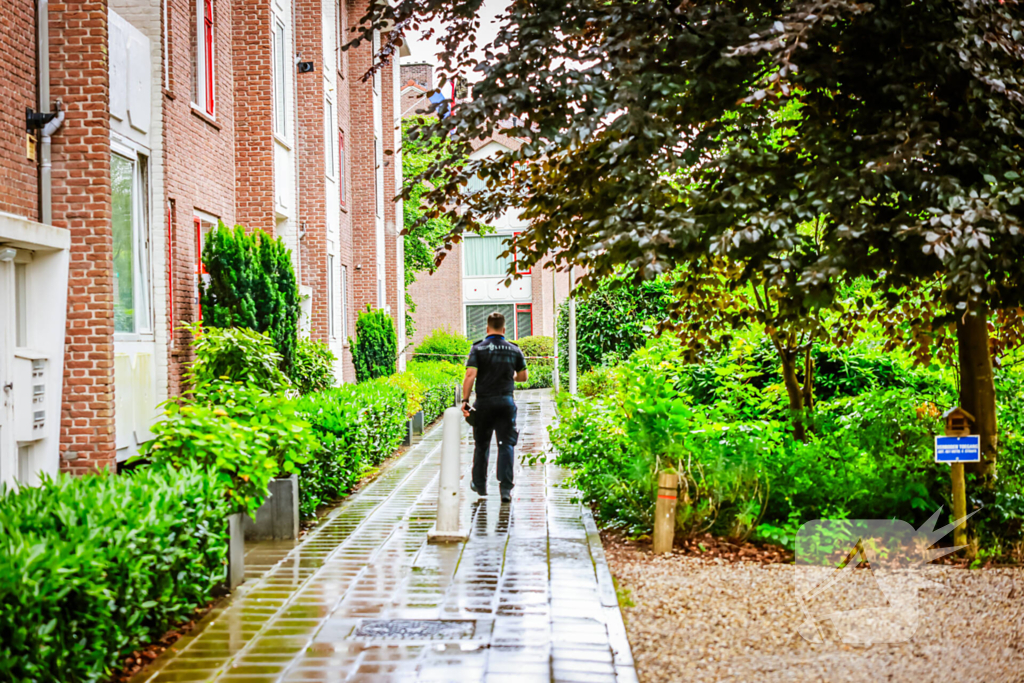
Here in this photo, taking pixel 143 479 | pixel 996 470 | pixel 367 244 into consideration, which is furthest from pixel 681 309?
pixel 367 244

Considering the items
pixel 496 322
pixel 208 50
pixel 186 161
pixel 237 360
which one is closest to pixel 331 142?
pixel 208 50

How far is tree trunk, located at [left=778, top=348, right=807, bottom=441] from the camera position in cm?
863

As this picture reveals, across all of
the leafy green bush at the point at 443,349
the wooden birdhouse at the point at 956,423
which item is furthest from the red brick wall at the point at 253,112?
the leafy green bush at the point at 443,349

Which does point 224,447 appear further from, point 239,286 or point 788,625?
point 239,286

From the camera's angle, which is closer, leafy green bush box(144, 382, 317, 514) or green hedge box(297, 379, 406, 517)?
leafy green bush box(144, 382, 317, 514)

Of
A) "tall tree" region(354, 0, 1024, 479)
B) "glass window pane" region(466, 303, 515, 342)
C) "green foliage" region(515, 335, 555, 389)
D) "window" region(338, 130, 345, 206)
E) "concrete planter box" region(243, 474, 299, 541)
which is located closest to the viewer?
"tall tree" region(354, 0, 1024, 479)

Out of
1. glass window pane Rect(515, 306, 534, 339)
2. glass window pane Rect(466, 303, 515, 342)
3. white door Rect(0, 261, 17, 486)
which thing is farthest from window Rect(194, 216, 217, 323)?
glass window pane Rect(466, 303, 515, 342)

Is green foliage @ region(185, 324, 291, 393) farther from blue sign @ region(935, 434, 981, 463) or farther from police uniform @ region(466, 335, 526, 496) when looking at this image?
blue sign @ region(935, 434, 981, 463)

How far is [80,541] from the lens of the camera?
14.0ft

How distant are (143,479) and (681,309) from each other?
4877mm

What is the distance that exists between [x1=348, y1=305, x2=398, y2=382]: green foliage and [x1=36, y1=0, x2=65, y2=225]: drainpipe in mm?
12690

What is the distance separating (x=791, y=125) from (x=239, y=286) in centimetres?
731

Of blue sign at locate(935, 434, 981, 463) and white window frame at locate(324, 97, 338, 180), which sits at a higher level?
white window frame at locate(324, 97, 338, 180)

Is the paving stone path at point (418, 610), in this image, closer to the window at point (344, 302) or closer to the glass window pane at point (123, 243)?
the glass window pane at point (123, 243)
